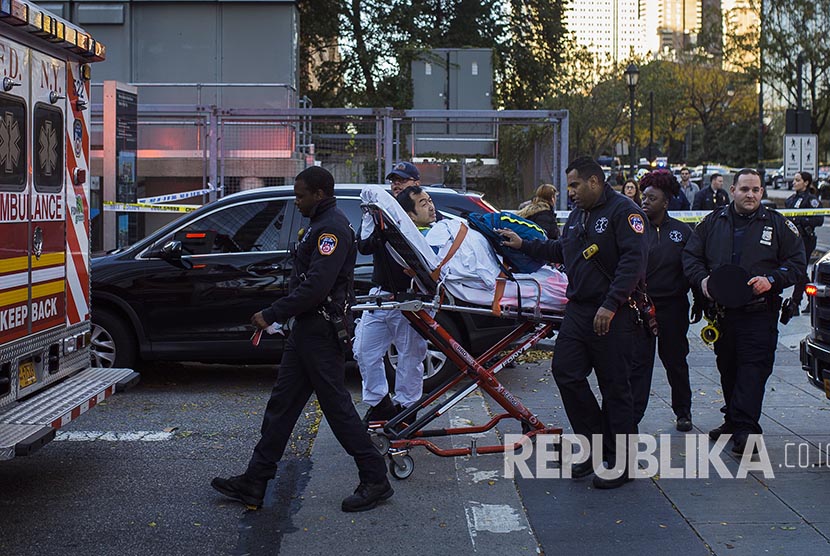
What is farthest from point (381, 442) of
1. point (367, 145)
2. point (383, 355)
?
point (367, 145)

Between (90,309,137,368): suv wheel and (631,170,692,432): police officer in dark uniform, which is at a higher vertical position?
(631,170,692,432): police officer in dark uniform

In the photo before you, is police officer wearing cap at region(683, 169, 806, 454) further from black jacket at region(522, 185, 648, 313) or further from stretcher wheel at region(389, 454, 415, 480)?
stretcher wheel at region(389, 454, 415, 480)

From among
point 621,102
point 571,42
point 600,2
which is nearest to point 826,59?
point 621,102

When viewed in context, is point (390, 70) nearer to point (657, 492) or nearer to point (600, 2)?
point (657, 492)

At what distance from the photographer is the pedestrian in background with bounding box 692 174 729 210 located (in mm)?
A: 17875

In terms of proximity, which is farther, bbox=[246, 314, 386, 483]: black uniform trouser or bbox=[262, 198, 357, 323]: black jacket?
bbox=[246, 314, 386, 483]: black uniform trouser

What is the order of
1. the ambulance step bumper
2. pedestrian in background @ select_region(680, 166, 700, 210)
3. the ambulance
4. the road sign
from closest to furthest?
the ambulance step bumper, the ambulance, pedestrian in background @ select_region(680, 166, 700, 210), the road sign

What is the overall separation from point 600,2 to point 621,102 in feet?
164

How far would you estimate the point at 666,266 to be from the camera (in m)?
7.54

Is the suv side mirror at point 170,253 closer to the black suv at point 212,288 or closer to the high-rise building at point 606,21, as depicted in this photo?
the black suv at point 212,288

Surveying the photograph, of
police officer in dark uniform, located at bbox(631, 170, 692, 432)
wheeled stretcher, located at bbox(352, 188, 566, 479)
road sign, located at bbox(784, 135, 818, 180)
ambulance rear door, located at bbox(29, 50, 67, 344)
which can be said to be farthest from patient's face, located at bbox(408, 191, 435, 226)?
road sign, located at bbox(784, 135, 818, 180)

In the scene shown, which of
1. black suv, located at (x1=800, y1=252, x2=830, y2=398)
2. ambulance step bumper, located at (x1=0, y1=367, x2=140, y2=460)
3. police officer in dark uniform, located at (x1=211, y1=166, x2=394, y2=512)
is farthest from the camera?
black suv, located at (x1=800, y1=252, x2=830, y2=398)

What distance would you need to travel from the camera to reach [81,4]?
19.9 metres

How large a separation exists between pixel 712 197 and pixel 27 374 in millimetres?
14001
